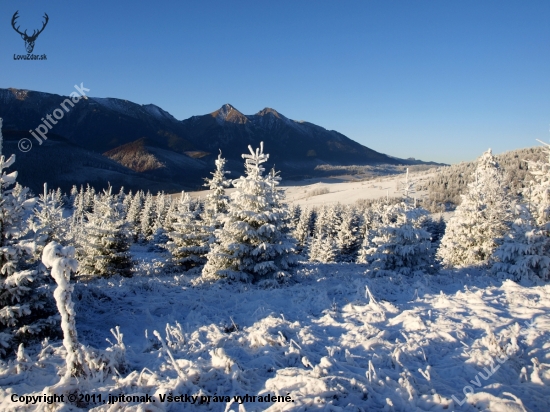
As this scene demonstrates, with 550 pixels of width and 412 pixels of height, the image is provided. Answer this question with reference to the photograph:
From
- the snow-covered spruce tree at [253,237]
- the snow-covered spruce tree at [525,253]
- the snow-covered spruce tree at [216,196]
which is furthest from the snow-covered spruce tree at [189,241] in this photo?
the snow-covered spruce tree at [525,253]

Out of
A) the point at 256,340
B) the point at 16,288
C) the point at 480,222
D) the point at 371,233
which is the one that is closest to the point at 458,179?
the point at 480,222

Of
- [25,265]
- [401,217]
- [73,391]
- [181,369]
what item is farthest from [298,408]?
[401,217]

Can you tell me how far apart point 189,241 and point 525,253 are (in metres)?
18.8

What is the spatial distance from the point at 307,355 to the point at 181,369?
6.86 feet

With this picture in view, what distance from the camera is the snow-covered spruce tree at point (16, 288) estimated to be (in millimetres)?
6395

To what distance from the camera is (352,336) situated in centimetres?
639

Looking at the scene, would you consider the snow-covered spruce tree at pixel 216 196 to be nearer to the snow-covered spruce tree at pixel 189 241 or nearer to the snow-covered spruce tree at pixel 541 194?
the snow-covered spruce tree at pixel 189 241

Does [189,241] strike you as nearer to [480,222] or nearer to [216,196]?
[216,196]

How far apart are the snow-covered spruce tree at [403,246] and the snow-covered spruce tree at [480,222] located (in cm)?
477

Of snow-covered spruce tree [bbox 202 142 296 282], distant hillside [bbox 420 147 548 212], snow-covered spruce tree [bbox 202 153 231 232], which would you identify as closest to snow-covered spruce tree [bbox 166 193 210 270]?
snow-covered spruce tree [bbox 202 153 231 232]

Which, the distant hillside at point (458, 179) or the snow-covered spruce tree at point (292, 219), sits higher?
the distant hillside at point (458, 179)

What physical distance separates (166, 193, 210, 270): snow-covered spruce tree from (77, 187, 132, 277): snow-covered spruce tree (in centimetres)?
316

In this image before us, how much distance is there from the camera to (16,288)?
6.55 m

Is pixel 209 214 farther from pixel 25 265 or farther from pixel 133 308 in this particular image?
pixel 25 265
